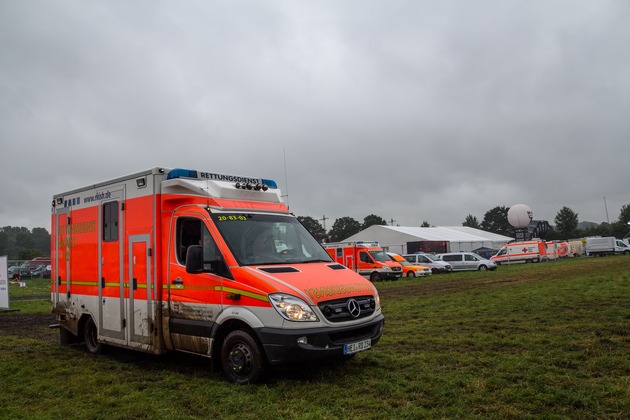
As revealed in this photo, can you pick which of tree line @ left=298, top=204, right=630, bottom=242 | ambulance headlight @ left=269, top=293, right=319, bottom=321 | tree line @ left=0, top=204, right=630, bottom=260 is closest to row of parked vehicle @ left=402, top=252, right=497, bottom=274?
ambulance headlight @ left=269, top=293, right=319, bottom=321

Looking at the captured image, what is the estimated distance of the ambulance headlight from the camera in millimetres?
5992

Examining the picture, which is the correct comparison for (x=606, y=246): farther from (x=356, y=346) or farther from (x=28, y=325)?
(x=356, y=346)

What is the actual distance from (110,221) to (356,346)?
4.75 meters

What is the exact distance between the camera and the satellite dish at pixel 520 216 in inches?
2563

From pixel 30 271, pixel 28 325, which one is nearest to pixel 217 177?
pixel 28 325

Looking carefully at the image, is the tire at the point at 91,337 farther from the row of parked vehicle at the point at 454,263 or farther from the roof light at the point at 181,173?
the row of parked vehicle at the point at 454,263

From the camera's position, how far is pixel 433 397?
560 cm

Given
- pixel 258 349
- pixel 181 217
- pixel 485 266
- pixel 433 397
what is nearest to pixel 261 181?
pixel 181 217

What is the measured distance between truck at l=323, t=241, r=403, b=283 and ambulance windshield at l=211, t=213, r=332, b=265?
71.6 ft

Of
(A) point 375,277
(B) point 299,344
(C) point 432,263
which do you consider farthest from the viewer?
(C) point 432,263

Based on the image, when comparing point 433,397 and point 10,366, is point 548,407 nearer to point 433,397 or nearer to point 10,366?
point 433,397

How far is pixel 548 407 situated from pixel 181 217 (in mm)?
5178

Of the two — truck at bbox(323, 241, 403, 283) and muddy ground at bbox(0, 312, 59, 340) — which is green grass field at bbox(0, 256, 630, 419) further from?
truck at bbox(323, 241, 403, 283)

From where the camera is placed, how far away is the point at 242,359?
6.39 m
